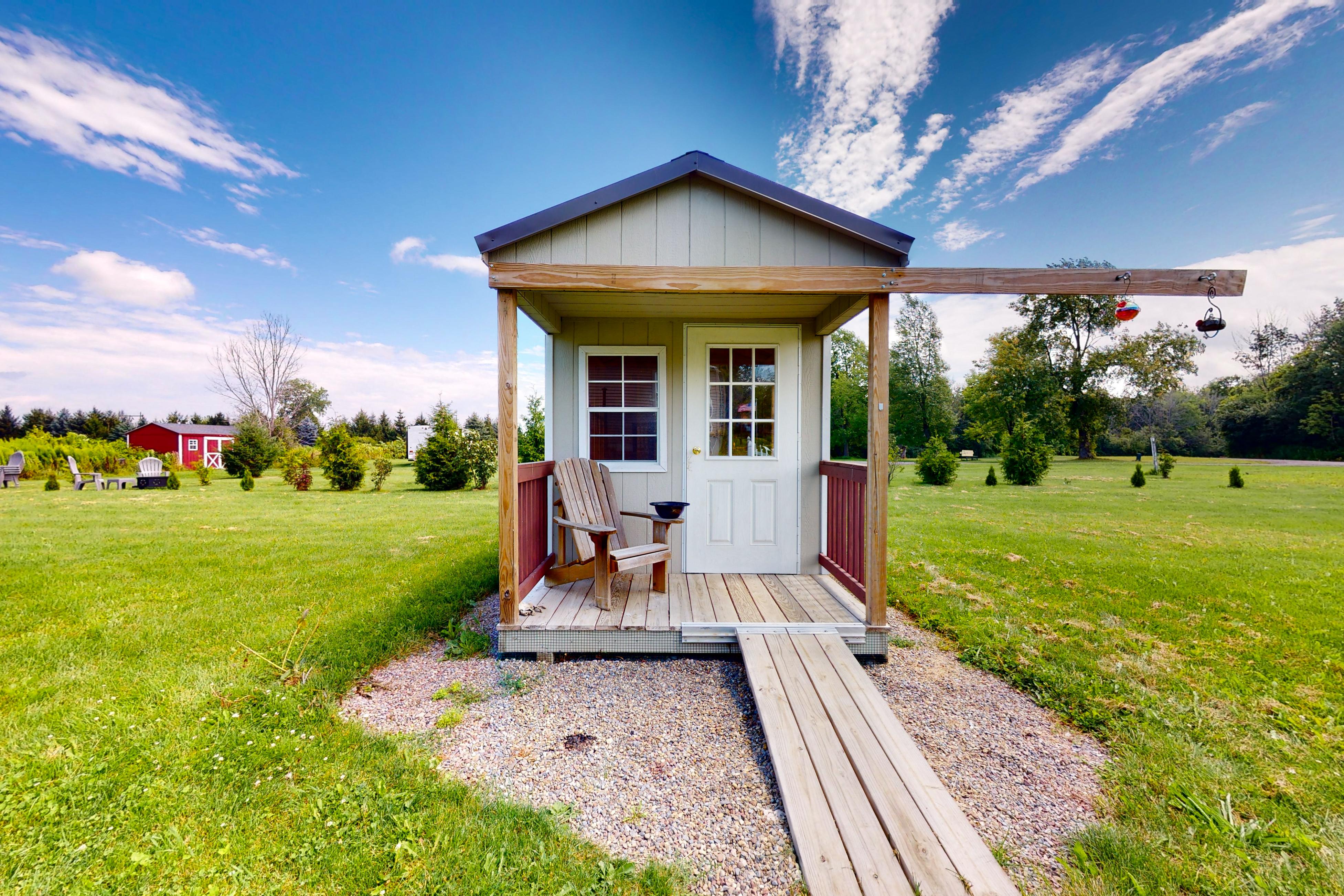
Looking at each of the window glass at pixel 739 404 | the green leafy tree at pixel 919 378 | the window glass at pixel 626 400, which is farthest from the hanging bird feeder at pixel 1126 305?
the green leafy tree at pixel 919 378

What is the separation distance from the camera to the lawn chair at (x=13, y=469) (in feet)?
41.1

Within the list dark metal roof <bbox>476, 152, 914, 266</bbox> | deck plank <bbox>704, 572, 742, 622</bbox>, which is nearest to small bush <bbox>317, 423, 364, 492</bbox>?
deck plank <bbox>704, 572, 742, 622</bbox>

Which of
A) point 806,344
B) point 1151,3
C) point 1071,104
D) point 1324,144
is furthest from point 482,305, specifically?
point 1324,144

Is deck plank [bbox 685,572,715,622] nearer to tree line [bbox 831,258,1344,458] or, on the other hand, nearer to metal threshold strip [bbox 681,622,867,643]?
metal threshold strip [bbox 681,622,867,643]

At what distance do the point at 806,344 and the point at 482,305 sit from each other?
267 cm

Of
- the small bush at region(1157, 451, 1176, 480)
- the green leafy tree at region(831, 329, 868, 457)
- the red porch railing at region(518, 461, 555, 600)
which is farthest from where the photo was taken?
the green leafy tree at region(831, 329, 868, 457)

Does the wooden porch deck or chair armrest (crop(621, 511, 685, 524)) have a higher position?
chair armrest (crop(621, 511, 685, 524))

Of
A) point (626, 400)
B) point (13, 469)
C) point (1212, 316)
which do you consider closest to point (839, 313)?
point (626, 400)

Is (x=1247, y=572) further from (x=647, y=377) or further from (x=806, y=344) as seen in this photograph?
(x=647, y=377)

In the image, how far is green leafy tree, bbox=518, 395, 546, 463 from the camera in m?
9.86

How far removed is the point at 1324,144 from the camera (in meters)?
8.04

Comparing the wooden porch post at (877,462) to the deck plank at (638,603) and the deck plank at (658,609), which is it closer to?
the deck plank at (658,609)

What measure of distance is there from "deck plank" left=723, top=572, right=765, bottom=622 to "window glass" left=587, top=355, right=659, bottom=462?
1.25 meters

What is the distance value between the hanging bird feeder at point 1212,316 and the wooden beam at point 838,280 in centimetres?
3
